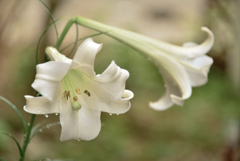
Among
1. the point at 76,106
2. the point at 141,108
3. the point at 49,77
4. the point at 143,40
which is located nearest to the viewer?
the point at 49,77

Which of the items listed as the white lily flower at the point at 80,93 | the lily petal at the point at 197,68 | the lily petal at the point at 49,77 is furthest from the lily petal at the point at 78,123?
the lily petal at the point at 197,68

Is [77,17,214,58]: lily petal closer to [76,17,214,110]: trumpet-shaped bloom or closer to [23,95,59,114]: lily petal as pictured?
[76,17,214,110]: trumpet-shaped bloom

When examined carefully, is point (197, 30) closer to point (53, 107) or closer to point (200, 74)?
point (200, 74)

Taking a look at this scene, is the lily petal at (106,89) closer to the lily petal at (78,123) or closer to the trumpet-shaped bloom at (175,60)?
the lily petal at (78,123)

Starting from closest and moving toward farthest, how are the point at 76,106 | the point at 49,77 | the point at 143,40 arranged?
the point at 49,77 → the point at 76,106 → the point at 143,40

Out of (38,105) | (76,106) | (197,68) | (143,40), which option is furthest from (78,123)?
(197,68)

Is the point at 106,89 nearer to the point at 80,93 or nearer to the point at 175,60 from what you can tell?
the point at 80,93

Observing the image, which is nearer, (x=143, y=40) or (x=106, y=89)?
(x=106, y=89)

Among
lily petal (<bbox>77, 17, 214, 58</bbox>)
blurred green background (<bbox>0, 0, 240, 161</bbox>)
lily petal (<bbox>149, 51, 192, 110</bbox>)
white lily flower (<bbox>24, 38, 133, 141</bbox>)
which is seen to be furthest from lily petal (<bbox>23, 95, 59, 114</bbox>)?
blurred green background (<bbox>0, 0, 240, 161</bbox>)

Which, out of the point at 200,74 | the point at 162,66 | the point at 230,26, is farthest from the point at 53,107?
the point at 230,26
